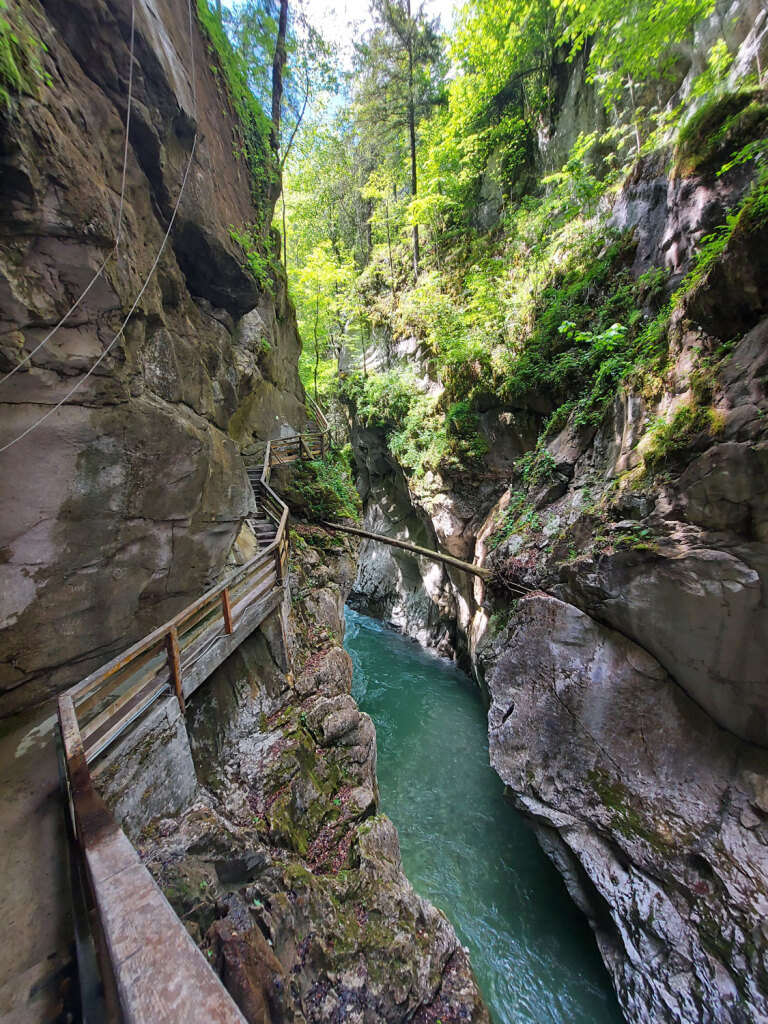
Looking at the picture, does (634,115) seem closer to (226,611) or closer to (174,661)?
(226,611)

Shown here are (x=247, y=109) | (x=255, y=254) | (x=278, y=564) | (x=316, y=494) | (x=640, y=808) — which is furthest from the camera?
(x=316, y=494)

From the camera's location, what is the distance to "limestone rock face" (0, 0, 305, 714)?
12.3 feet

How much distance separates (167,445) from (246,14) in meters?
12.6

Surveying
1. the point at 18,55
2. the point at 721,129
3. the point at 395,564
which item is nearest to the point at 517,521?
the point at 721,129

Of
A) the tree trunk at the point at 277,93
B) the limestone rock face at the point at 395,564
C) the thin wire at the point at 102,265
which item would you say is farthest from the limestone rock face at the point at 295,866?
the tree trunk at the point at 277,93

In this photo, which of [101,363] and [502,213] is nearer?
[101,363]

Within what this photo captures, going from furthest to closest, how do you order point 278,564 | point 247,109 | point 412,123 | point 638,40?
point 412,123 → point 247,109 → point 278,564 → point 638,40

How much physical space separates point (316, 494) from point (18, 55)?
9089 mm

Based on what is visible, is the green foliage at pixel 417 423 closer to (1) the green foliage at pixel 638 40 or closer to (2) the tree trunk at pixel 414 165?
(2) the tree trunk at pixel 414 165

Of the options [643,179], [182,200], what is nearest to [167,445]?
[182,200]

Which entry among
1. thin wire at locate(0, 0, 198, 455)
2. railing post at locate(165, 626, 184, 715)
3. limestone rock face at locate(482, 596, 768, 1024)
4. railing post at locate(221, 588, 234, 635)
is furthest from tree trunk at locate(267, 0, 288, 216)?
limestone rock face at locate(482, 596, 768, 1024)

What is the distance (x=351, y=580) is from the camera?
11.3m

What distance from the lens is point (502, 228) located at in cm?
1262

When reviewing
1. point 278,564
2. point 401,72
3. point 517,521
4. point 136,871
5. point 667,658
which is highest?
point 401,72
